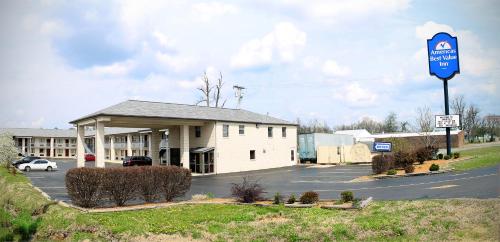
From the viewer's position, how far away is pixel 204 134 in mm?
44250

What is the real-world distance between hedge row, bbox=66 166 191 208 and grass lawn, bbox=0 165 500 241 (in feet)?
3.23

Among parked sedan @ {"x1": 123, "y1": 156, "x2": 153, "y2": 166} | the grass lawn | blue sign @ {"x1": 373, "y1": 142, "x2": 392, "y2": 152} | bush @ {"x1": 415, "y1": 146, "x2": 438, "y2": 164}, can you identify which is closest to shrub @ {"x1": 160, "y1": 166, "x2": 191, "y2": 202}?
the grass lawn

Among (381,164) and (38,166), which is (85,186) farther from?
(38,166)

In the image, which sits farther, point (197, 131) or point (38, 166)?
point (38, 166)

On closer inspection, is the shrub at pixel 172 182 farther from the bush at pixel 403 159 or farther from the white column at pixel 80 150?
the white column at pixel 80 150

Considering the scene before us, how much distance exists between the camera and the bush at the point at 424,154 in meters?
33.3

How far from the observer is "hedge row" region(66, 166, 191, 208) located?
57.0ft

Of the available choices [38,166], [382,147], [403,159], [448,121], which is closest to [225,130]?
[382,147]

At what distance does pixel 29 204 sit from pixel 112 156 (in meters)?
60.7

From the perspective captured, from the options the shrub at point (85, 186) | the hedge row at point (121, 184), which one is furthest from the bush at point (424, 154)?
the shrub at point (85, 186)

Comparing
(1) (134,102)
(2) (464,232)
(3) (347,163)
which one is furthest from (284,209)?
(3) (347,163)

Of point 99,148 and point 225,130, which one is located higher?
point 225,130

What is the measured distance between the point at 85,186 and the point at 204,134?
88.7 feet

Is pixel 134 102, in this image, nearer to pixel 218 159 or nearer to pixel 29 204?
pixel 218 159
